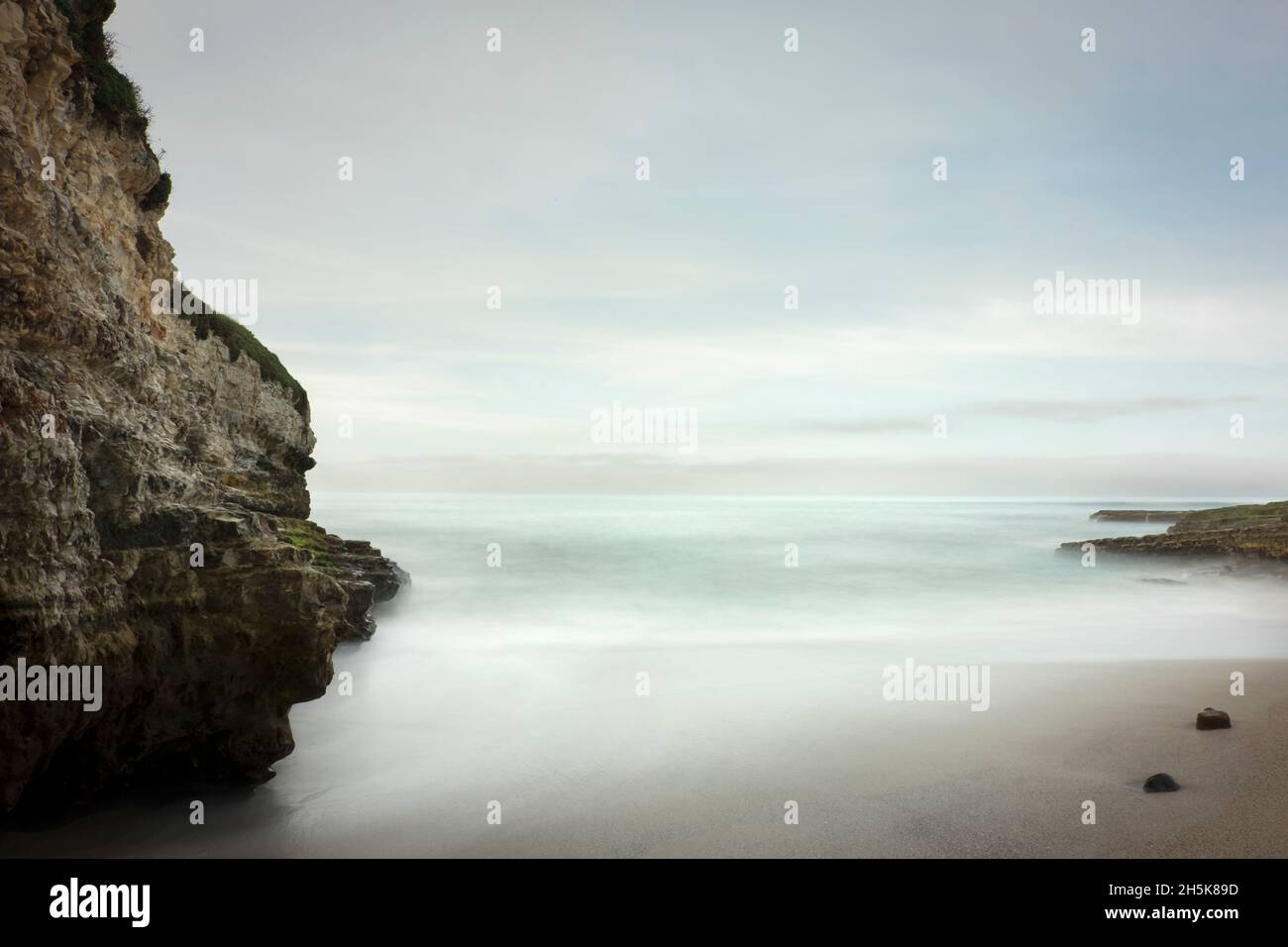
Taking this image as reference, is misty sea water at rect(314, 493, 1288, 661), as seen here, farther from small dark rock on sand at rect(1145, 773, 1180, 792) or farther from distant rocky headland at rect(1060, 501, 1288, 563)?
small dark rock on sand at rect(1145, 773, 1180, 792)

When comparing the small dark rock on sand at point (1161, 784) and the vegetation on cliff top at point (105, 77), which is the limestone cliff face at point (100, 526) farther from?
the small dark rock on sand at point (1161, 784)

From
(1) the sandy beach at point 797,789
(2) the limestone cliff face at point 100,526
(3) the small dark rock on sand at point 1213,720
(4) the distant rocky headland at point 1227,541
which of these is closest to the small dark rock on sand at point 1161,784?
(1) the sandy beach at point 797,789

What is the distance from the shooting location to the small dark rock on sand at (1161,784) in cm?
830

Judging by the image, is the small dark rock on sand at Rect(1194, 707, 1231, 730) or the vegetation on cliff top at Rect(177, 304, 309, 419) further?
the vegetation on cliff top at Rect(177, 304, 309, 419)

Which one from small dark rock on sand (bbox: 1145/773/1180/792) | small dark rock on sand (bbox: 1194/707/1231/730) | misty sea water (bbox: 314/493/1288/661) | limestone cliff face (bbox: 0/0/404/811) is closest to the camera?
limestone cliff face (bbox: 0/0/404/811)

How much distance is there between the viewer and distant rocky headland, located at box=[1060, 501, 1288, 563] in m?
30.5

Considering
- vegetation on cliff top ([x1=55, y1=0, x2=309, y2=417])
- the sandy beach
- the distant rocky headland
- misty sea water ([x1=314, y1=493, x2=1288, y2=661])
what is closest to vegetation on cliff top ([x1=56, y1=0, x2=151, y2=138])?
vegetation on cliff top ([x1=55, y1=0, x2=309, y2=417])

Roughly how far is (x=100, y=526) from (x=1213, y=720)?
13.5m

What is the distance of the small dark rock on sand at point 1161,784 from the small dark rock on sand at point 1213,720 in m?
2.64

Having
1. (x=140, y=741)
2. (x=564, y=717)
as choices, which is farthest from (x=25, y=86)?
(x=564, y=717)

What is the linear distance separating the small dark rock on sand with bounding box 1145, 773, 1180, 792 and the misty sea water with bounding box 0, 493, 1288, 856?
233cm

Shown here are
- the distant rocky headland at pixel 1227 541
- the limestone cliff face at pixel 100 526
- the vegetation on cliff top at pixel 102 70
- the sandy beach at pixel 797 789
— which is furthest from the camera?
the distant rocky headland at pixel 1227 541
